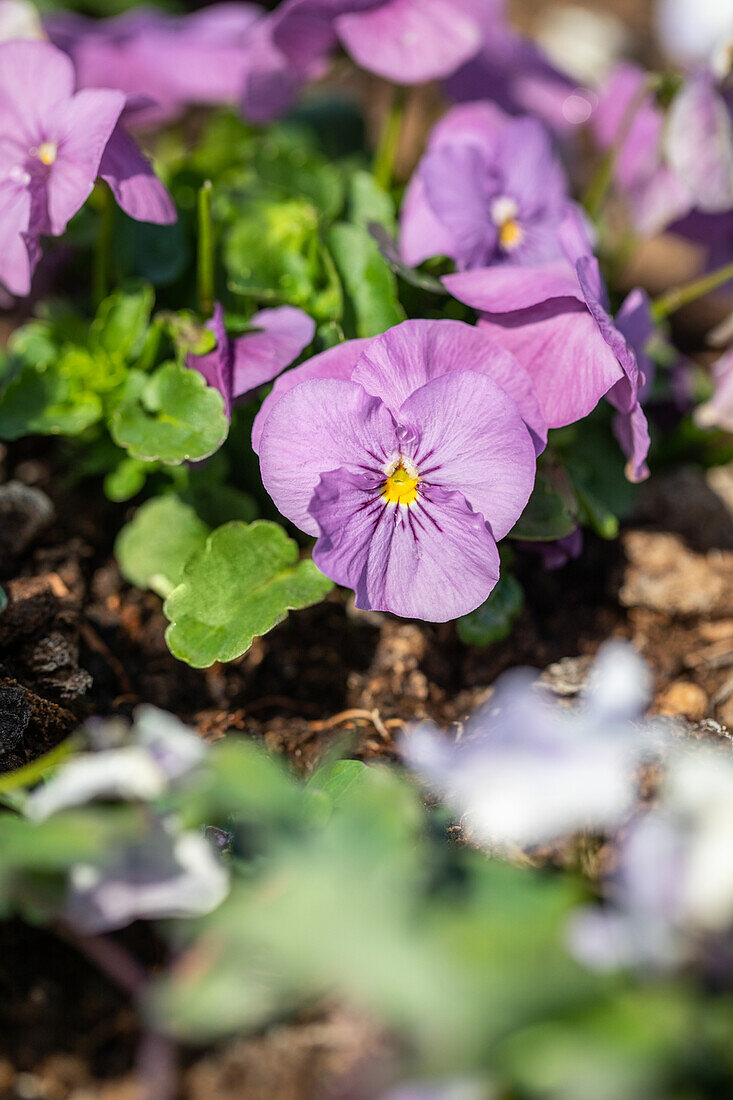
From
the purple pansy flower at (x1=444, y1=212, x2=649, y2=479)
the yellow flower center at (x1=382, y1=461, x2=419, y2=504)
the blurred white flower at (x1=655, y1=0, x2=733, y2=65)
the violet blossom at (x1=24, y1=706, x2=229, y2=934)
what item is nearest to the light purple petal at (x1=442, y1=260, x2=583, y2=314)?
the purple pansy flower at (x1=444, y1=212, x2=649, y2=479)

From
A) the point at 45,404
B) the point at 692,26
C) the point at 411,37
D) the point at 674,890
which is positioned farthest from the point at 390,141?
the point at 692,26

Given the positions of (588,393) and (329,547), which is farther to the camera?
(588,393)

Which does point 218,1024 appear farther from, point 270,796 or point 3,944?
point 3,944

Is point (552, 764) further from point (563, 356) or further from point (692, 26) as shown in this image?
point (692, 26)

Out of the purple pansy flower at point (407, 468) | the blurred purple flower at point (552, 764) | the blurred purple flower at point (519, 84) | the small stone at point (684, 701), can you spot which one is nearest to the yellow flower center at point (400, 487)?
the purple pansy flower at point (407, 468)

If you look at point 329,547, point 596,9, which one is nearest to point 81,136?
point 329,547

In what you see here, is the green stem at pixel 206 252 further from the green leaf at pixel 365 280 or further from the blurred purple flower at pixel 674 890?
the blurred purple flower at pixel 674 890

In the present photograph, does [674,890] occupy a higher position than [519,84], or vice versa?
[519,84]
